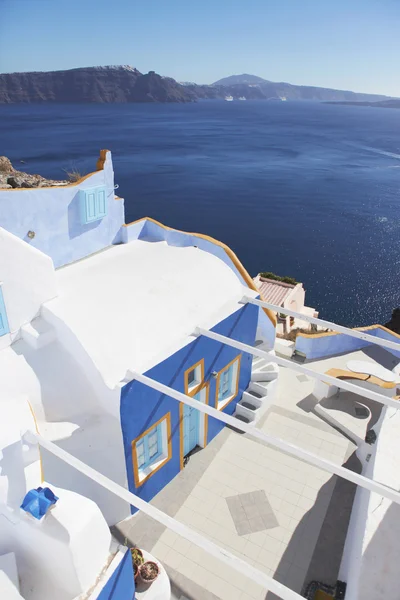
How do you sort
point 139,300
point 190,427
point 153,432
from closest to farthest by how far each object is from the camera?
point 153,432, point 139,300, point 190,427

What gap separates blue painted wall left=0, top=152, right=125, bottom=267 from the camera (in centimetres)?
1290

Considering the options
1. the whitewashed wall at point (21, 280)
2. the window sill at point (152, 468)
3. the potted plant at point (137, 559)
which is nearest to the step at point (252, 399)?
the window sill at point (152, 468)

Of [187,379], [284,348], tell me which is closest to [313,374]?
[187,379]

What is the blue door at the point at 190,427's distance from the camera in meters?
14.0

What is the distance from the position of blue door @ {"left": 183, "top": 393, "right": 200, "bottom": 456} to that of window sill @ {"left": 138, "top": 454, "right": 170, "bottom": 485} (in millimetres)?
1259

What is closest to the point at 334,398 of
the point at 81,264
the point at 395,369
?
the point at 395,369

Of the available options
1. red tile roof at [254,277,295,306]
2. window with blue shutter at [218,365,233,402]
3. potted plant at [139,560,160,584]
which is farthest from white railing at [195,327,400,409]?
red tile roof at [254,277,295,306]

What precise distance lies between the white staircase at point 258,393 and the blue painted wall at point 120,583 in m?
8.50

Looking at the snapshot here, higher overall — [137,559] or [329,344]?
[329,344]

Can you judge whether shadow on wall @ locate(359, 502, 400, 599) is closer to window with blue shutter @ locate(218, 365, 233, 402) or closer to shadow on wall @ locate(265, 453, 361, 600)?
shadow on wall @ locate(265, 453, 361, 600)

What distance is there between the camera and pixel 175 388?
12781 millimetres

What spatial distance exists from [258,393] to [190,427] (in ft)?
12.9

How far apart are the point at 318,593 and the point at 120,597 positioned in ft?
18.3

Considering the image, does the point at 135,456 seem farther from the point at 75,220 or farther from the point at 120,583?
the point at 75,220
